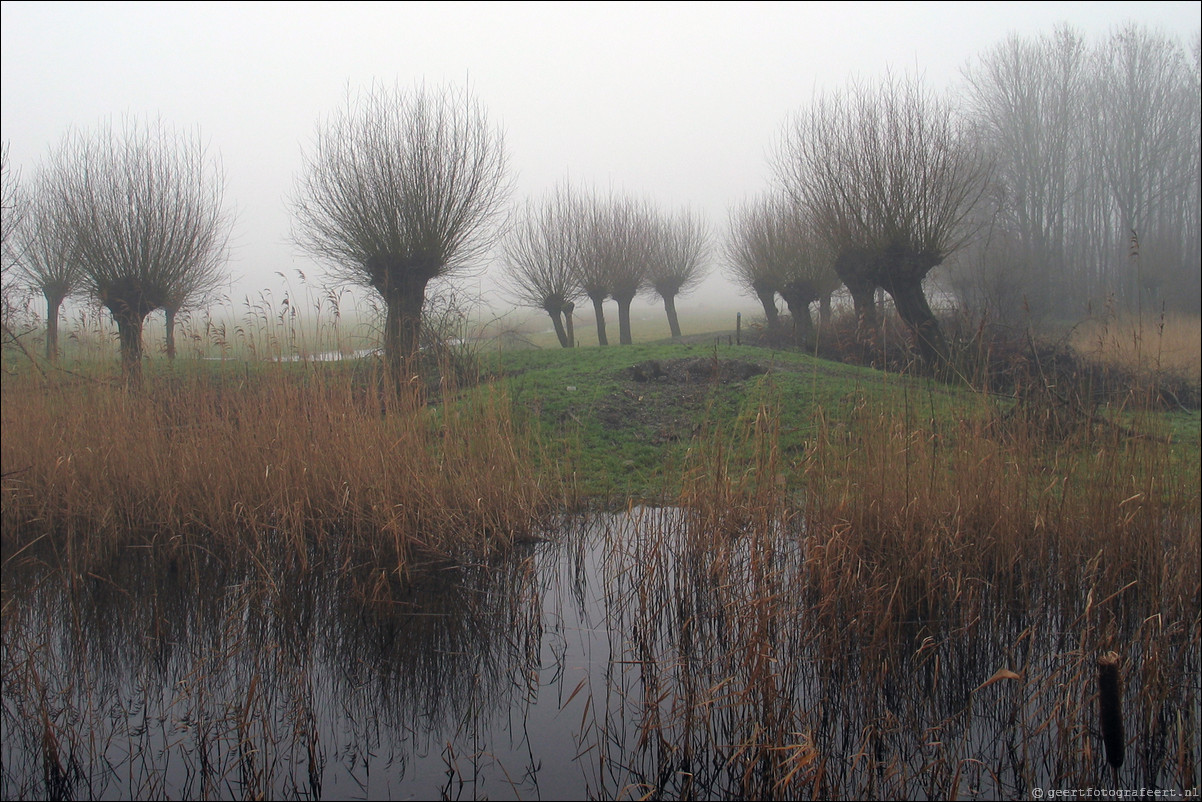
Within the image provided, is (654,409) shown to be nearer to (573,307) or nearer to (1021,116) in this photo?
(573,307)

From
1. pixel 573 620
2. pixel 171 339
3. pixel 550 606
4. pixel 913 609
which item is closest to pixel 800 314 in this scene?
pixel 171 339

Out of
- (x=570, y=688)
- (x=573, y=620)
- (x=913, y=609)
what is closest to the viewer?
(x=570, y=688)

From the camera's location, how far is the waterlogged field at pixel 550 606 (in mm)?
2625

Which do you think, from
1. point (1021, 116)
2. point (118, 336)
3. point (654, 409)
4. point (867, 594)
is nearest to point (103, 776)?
point (867, 594)

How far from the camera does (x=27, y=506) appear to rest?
15.0 ft

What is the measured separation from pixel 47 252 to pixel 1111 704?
16.5 meters

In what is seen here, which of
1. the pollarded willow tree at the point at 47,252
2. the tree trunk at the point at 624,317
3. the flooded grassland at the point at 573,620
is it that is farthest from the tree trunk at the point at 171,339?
the tree trunk at the point at 624,317

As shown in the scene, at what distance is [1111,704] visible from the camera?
7.14ft

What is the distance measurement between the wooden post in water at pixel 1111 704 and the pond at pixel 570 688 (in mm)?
237

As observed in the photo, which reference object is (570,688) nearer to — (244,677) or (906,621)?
(244,677)

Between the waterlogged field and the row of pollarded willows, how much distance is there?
25mm

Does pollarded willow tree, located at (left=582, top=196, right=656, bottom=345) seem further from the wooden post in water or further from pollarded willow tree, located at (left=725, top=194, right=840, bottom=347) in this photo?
the wooden post in water

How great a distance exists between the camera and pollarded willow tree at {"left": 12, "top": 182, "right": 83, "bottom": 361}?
11758 mm

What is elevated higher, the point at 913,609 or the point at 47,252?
the point at 47,252
